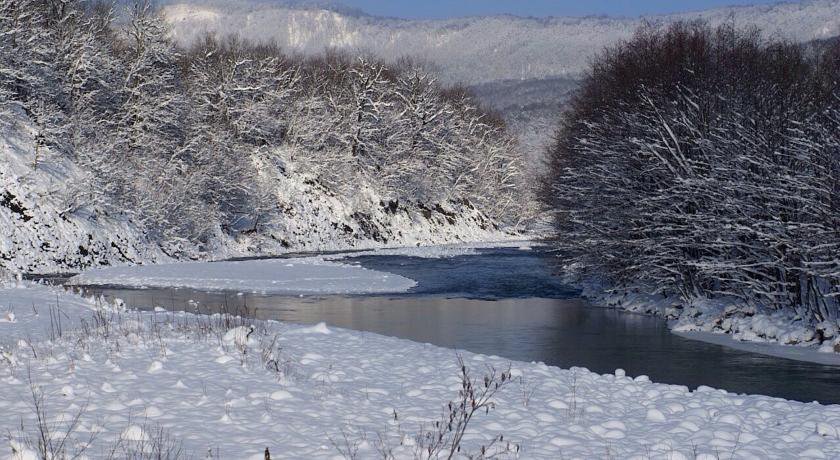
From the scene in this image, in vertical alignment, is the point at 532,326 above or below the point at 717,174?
below

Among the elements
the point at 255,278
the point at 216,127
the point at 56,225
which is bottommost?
the point at 255,278

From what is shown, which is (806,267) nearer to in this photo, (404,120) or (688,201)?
(688,201)

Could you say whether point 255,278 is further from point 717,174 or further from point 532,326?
point 717,174

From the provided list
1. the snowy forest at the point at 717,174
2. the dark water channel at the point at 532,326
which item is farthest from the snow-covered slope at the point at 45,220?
the snowy forest at the point at 717,174

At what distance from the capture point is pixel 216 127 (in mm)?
64062

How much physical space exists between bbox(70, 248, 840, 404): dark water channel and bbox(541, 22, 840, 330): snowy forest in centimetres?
248

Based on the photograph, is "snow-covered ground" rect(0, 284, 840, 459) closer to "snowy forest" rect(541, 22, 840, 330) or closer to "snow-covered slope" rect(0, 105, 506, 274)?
"snowy forest" rect(541, 22, 840, 330)

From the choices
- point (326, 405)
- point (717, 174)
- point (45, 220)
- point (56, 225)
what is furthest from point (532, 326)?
point (45, 220)

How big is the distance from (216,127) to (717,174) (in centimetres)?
4675

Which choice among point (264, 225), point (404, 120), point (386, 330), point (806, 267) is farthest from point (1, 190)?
point (404, 120)

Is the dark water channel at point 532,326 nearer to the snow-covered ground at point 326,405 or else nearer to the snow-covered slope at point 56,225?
the snow-covered ground at point 326,405

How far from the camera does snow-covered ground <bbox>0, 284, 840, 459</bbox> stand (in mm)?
8938

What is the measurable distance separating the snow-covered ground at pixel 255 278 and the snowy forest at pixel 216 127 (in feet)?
27.0

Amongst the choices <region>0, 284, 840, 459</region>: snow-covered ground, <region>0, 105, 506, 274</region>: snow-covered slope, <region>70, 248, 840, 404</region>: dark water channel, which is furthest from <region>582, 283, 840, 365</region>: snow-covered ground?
<region>0, 105, 506, 274</region>: snow-covered slope
